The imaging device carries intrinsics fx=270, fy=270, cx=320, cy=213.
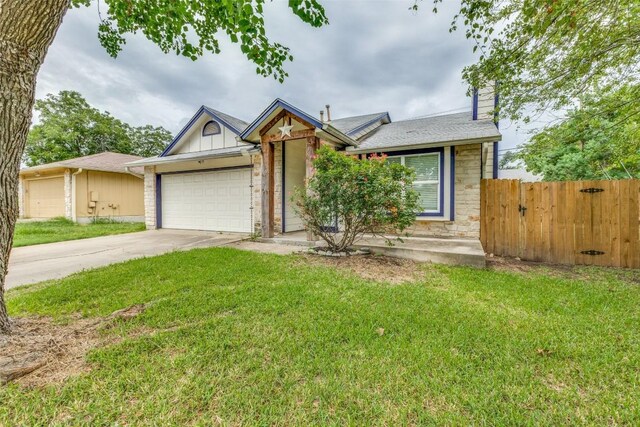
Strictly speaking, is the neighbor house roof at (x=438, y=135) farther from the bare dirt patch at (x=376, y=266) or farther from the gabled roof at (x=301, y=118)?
the bare dirt patch at (x=376, y=266)

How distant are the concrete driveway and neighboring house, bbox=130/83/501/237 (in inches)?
64.1

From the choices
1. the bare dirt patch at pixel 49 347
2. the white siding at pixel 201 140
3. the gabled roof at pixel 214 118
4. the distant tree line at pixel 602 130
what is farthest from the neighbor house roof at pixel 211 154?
the distant tree line at pixel 602 130

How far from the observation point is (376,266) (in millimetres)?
5102

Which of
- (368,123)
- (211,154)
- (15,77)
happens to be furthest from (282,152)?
(15,77)

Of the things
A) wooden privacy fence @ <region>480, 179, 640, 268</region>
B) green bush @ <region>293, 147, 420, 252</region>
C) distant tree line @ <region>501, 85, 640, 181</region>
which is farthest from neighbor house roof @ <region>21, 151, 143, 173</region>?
distant tree line @ <region>501, 85, 640, 181</region>

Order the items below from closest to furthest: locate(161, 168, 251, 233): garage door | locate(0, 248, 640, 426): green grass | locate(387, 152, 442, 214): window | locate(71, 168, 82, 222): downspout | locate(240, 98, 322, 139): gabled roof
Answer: locate(0, 248, 640, 426): green grass → locate(240, 98, 322, 139): gabled roof → locate(387, 152, 442, 214): window → locate(161, 168, 251, 233): garage door → locate(71, 168, 82, 222): downspout

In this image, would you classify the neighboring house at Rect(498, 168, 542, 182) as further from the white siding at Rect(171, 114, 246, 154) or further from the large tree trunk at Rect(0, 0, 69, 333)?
the large tree trunk at Rect(0, 0, 69, 333)

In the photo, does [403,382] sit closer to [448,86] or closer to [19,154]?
[19,154]

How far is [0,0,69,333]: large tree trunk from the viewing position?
2.06 metres

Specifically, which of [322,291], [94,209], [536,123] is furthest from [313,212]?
[94,209]

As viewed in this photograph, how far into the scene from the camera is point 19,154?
88.0 inches

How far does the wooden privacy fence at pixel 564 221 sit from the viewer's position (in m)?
5.37

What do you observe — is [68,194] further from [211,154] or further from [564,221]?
[564,221]

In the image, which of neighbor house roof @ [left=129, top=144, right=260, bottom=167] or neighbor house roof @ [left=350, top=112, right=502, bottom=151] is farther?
neighbor house roof @ [left=129, top=144, right=260, bottom=167]
